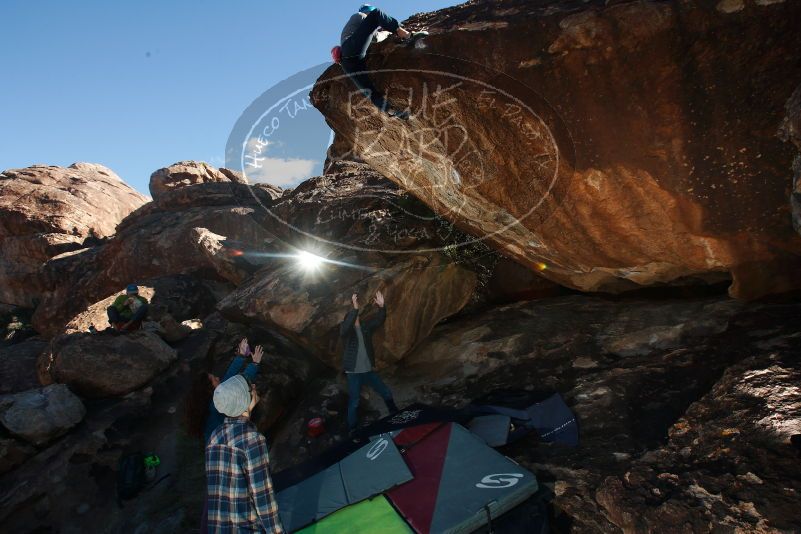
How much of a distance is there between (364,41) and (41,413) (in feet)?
25.4

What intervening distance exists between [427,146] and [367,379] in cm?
357

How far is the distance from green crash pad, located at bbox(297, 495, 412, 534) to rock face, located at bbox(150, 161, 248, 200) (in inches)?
816

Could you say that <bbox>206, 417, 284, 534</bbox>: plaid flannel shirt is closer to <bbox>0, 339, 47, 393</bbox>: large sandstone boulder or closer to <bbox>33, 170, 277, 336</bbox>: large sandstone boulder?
<bbox>0, 339, 47, 393</bbox>: large sandstone boulder

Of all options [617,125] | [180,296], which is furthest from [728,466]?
[180,296]

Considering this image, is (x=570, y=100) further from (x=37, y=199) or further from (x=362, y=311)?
(x=37, y=199)

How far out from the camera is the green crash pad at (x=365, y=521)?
3.76 m

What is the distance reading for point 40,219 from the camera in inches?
801

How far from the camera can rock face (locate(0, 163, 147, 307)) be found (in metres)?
19.5

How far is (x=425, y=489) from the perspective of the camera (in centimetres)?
408

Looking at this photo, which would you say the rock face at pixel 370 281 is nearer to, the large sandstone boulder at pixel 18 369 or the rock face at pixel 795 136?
the rock face at pixel 795 136

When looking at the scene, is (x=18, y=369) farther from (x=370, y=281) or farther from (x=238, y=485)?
(x=238, y=485)

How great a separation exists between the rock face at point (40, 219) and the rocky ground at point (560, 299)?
443 inches

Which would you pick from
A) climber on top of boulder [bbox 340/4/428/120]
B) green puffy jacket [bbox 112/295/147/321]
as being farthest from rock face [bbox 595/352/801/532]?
green puffy jacket [bbox 112/295/147/321]

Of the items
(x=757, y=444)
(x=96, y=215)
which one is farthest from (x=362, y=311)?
(x=96, y=215)
